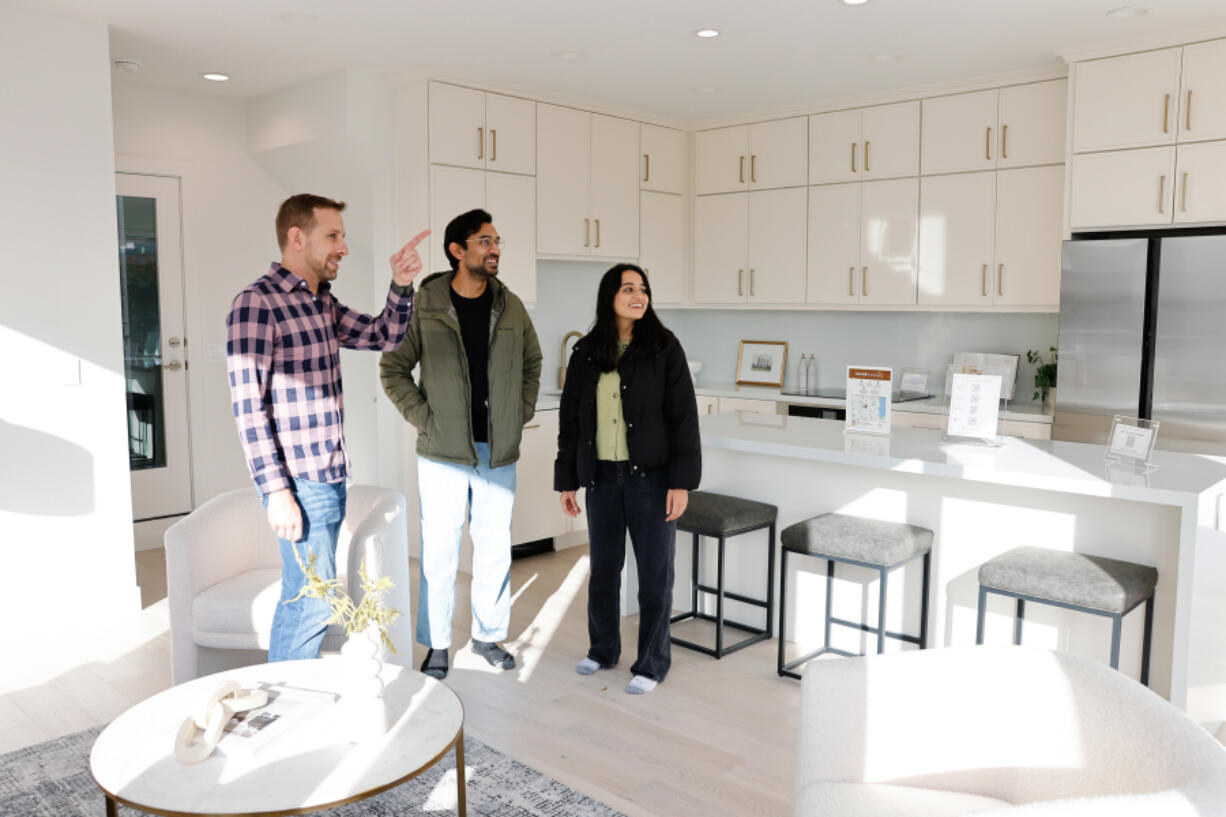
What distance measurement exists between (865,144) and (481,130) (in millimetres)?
2125

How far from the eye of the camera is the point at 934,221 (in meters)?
5.21

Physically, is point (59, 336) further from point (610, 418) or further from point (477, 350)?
point (610, 418)

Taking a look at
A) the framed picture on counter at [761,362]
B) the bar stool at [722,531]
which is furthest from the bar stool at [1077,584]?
the framed picture on counter at [761,362]

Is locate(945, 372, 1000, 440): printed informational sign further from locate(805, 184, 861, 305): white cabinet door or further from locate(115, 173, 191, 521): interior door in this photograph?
locate(115, 173, 191, 521): interior door

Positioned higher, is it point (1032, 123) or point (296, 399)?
point (1032, 123)

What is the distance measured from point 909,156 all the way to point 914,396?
1323mm

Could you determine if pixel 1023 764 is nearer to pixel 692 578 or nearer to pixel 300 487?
pixel 300 487

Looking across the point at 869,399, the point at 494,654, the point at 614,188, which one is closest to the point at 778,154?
the point at 614,188

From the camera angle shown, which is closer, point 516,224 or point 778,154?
point 516,224

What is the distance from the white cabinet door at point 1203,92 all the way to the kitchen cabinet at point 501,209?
314 centimetres

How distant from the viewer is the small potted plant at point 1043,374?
5035 mm

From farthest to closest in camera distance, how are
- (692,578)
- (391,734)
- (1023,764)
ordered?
(692,578) < (391,734) < (1023,764)

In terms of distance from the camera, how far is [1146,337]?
14.1 feet

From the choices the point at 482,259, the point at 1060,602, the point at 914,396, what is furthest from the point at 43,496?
the point at 914,396
